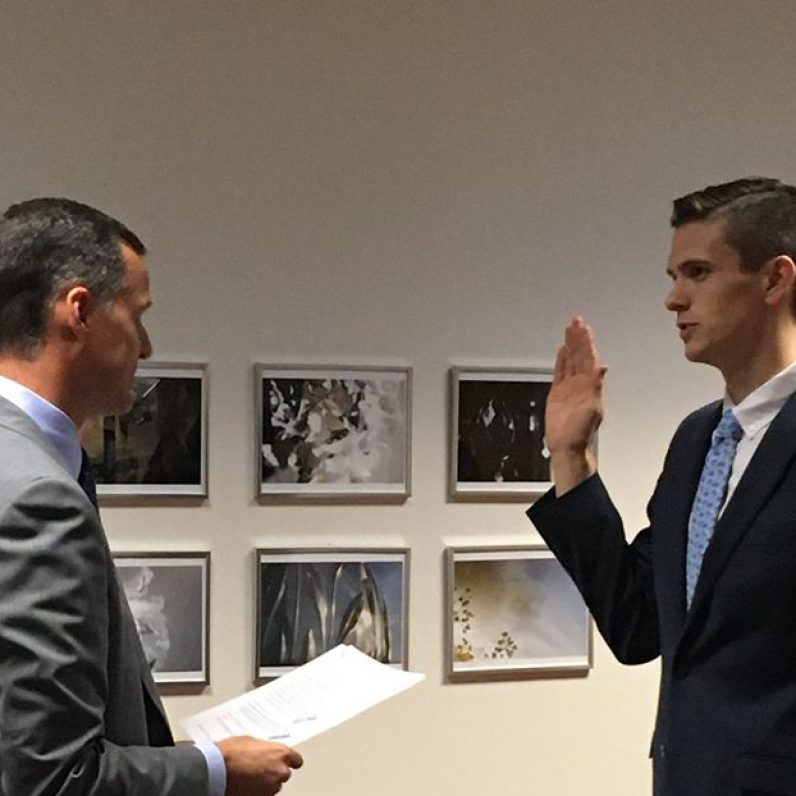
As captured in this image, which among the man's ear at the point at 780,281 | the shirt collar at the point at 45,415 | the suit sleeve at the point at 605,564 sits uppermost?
the man's ear at the point at 780,281

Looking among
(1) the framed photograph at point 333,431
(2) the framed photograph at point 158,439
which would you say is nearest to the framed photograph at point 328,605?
(1) the framed photograph at point 333,431

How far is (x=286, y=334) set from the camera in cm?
242

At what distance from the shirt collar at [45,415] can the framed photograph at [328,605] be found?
110 cm

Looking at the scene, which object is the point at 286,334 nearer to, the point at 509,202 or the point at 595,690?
the point at 509,202

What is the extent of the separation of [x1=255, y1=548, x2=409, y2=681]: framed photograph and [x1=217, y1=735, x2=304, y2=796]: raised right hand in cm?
97

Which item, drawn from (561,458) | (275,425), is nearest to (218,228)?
(275,425)

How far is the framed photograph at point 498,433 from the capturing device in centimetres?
249

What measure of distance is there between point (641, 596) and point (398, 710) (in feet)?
2.49

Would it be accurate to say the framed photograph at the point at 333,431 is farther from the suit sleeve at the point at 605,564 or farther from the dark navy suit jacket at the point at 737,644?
the dark navy suit jacket at the point at 737,644

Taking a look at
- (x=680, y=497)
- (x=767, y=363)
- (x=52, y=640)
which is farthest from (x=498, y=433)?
(x=52, y=640)

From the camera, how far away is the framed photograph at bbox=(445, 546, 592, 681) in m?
2.49

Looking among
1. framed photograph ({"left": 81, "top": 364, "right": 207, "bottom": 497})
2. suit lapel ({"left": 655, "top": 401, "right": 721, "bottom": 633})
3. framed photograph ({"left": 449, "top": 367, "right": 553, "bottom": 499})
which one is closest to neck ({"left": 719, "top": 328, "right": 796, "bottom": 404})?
suit lapel ({"left": 655, "top": 401, "right": 721, "bottom": 633})

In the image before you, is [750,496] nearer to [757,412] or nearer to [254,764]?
[757,412]

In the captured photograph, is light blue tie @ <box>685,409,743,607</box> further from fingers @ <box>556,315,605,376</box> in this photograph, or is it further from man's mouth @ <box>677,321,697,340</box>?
fingers @ <box>556,315,605,376</box>
